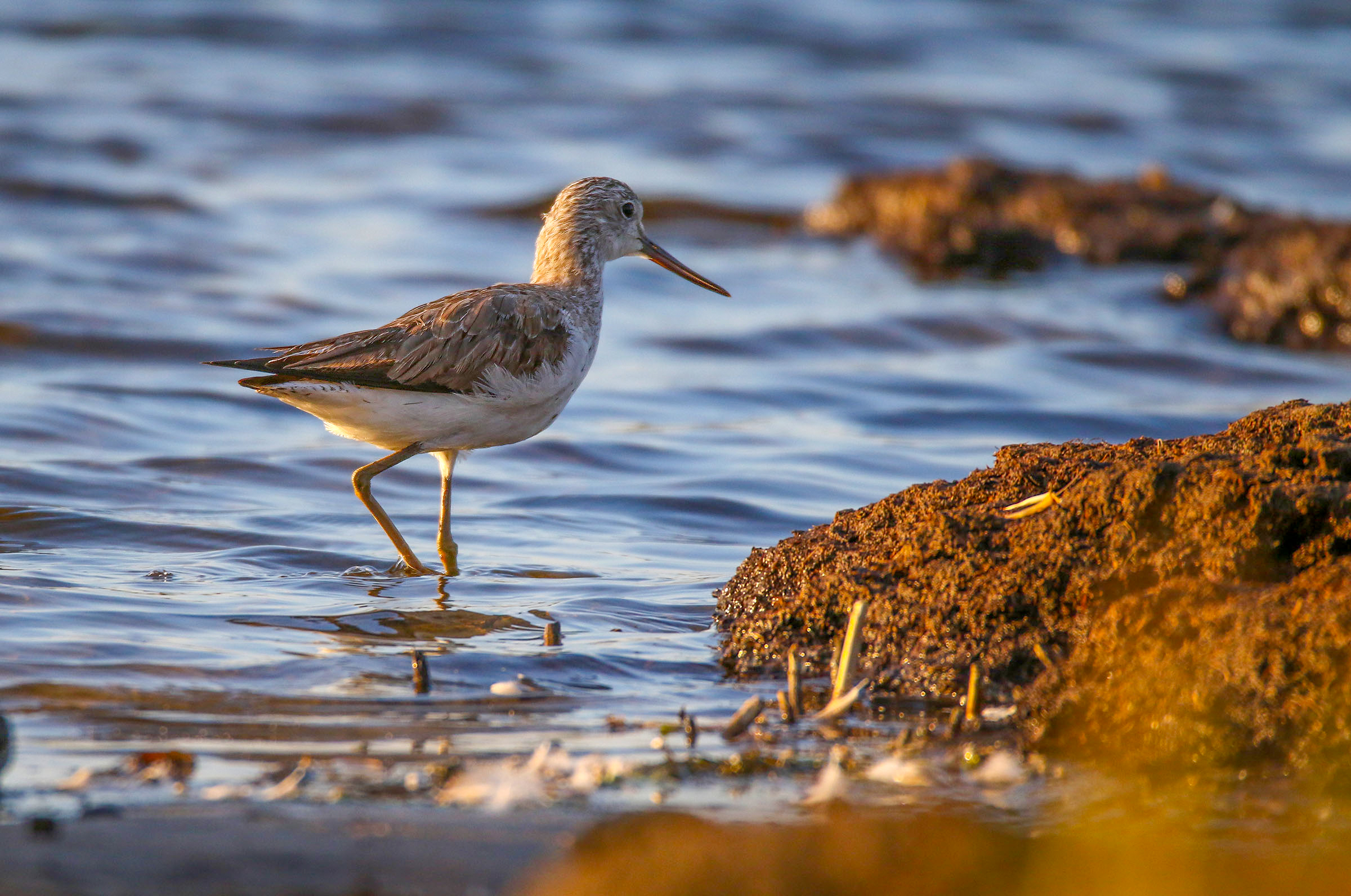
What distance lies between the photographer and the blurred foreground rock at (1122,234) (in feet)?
40.5

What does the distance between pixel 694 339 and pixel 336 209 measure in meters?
5.51

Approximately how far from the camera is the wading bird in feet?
20.8

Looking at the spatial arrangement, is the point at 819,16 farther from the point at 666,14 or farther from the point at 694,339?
the point at 694,339

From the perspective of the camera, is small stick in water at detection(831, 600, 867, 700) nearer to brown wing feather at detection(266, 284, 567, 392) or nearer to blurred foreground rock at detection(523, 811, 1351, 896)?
blurred foreground rock at detection(523, 811, 1351, 896)

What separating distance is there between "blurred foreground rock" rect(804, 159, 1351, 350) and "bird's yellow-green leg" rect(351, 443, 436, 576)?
8.48m

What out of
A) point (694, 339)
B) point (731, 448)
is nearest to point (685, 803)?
point (731, 448)

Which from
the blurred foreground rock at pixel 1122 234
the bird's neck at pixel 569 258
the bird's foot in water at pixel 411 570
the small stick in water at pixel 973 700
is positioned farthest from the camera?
the blurred foreground rock at pixel 1122 234

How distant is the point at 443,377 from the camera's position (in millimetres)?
6434

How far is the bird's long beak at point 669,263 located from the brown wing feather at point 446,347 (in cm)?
160

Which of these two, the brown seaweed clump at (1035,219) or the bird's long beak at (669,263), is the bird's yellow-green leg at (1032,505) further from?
the brown seaweed clump at (1035,219)

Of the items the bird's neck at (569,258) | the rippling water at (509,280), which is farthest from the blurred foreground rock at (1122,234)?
the bird's neck at (569,258)

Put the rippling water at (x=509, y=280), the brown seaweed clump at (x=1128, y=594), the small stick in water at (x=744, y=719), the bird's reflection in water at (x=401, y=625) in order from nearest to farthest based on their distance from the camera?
1. the brown seaweed clump at (x=1128, y=594)
2. the small stick in water at (x=744, y=719)
3. the rippling water at (x=509, y=280)
4. the bird's reflection in water at (x=401, y=625)

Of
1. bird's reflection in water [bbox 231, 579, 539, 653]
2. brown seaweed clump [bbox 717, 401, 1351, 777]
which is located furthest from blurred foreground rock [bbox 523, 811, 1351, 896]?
bird's reflection in water [bbox 231, 579, 539, 653]

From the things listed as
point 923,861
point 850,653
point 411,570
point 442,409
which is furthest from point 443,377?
point 923,861
